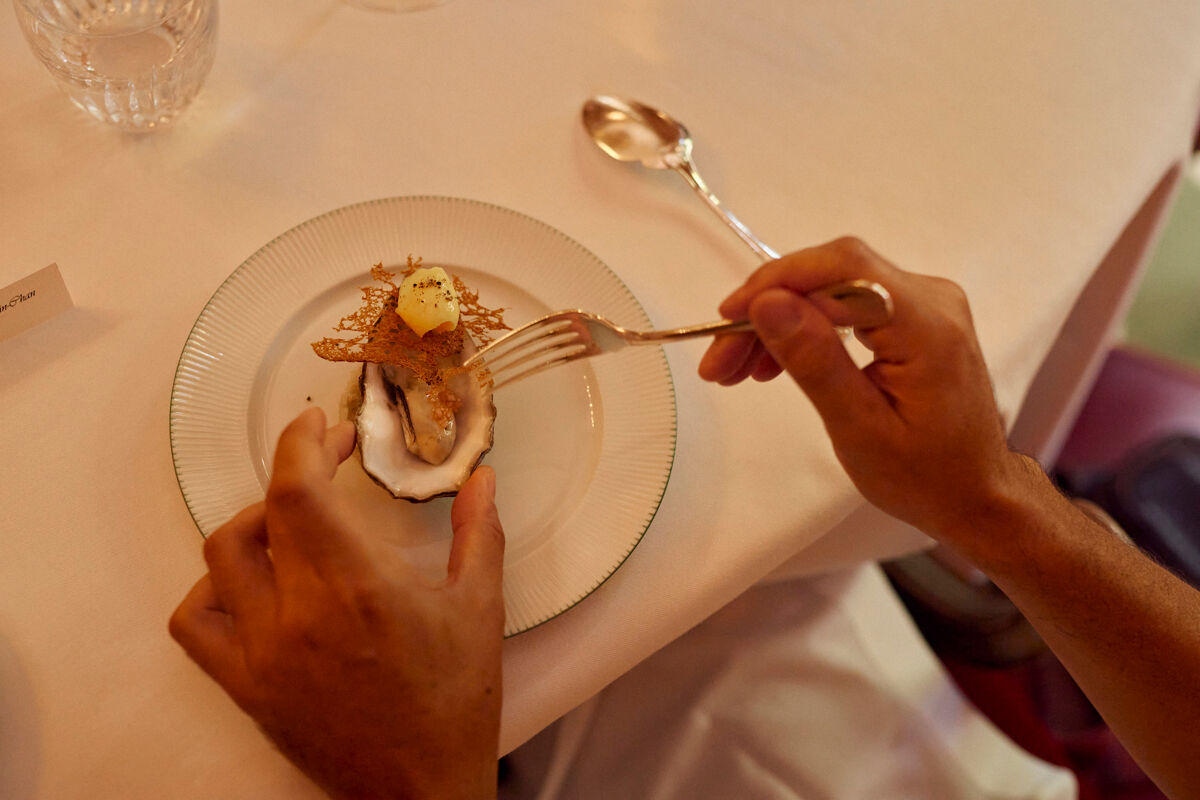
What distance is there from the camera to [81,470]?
704 millimetres

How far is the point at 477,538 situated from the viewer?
59cm

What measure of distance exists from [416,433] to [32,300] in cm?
39

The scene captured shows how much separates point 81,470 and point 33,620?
13 cm

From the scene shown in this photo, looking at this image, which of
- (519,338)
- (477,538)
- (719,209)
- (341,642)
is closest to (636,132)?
(719,209)

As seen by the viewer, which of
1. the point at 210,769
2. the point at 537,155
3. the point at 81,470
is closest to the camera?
the point at 210,769

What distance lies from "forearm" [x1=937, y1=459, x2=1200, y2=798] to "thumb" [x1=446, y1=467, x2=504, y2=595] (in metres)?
0.40

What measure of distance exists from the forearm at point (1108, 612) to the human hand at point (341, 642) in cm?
44

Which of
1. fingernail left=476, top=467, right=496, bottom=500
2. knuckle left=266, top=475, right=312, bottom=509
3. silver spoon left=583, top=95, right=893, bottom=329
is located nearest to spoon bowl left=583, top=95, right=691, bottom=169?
silver spoon left=583, top=95, right=893, bottom=329

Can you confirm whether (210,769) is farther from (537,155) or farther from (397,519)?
(537,155)

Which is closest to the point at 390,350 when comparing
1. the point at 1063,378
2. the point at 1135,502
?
the point at 1063,378

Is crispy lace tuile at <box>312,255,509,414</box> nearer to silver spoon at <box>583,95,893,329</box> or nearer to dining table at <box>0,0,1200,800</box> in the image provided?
dining table at <box>0,0,1200,800</box>

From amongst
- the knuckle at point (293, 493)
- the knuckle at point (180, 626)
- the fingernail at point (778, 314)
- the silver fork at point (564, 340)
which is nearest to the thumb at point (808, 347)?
the fingernail at point (778, 314)

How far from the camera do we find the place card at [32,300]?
747 mm

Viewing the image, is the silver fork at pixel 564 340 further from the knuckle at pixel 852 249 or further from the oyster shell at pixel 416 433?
the knuckle at pixel 852 249
